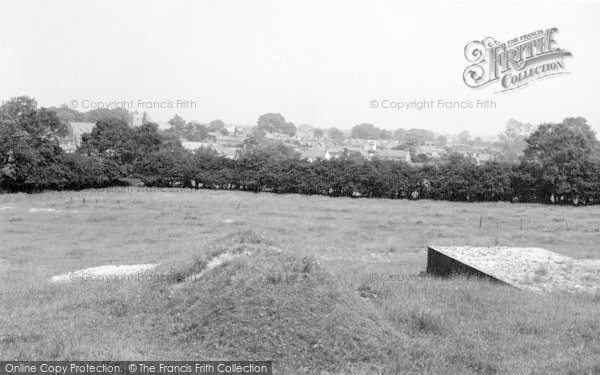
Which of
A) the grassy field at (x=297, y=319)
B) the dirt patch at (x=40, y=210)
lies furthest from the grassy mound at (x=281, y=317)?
the dirt patch at (x=40, y=210)

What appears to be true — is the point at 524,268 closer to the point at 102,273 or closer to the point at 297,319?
the point at 297,319

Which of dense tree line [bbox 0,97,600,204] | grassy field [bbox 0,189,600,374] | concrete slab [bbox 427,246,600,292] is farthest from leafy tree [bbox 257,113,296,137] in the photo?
grassy field [bbox 0,189,600,374]

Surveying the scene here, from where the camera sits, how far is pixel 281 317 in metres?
8.14

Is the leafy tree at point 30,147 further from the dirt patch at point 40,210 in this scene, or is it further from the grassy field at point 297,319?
the grassy field at point 297,319

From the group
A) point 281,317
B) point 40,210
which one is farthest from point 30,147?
point 281,317

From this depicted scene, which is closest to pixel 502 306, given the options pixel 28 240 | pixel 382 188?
pixel 28 240

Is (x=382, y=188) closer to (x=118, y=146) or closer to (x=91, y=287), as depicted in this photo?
(x=118, y=146)

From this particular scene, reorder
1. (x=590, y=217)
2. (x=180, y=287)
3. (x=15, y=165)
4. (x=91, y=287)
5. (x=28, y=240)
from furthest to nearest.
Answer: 1. (x=15, y=165)
2. (x=590, y=217)
3. (x=28, y=240)
4. (x=91, y=287)
5. (x=180, y=287)

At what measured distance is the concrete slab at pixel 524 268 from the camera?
45.5 feet

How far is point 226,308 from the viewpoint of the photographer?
27.9ft

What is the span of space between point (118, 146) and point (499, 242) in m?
38.1

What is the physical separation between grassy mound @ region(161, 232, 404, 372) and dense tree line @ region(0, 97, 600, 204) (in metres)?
40.0

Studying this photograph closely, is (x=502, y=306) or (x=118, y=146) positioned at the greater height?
(x=118, y=146)

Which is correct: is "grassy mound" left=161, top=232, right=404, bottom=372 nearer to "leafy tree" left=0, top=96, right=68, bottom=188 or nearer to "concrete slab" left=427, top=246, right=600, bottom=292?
"concrete slab" left=427, top=246, right=600, bottom=292
